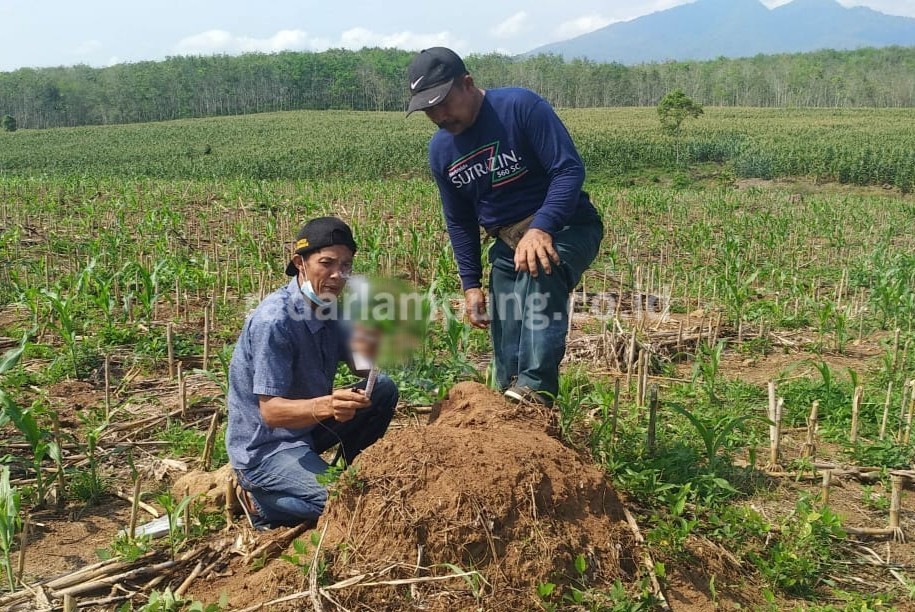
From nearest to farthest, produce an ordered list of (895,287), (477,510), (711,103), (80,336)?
(477,510)
(80,336)
(895,287)
(711,103)

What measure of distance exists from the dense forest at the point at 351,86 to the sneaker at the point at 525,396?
89.2 metres

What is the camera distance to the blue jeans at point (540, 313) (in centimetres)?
338

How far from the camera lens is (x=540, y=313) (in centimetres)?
341

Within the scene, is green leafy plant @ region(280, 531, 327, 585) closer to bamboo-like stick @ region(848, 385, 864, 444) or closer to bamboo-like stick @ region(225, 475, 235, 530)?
bamboo-like stick @ region(225, 475, 235, 530)

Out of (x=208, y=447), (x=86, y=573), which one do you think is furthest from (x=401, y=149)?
(x=86, y=573)

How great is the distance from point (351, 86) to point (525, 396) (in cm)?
9339

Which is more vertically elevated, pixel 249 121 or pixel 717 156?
pixel 249 121

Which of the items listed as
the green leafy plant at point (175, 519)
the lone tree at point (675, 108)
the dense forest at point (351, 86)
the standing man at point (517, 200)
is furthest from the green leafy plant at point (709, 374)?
the dense forest at point (351, 86)

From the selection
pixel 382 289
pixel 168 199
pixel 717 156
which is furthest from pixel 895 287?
pixel 717 156

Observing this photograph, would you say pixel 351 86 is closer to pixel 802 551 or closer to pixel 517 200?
pixel 517 200

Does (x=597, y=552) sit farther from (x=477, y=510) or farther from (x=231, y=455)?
(x=231, y=455)

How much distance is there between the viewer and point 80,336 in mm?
6254

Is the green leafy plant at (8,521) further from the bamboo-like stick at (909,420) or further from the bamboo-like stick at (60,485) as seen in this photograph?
the bamboo-like stick at (909,420)

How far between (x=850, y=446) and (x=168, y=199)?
14.6 metres
